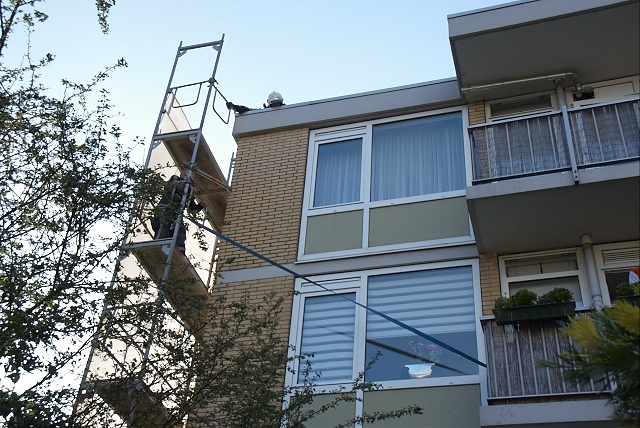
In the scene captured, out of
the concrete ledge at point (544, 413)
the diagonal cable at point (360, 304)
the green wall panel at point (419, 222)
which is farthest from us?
the green wall panel at point (419, 222)

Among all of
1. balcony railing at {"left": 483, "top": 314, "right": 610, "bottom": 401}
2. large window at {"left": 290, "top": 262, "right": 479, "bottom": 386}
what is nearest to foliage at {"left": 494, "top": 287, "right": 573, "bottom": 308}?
balcony railing at {"left": 483, "top": 314, "right": 610, "bottom": 401}

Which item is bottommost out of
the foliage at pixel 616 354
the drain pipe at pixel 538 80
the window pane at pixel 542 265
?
the foliage at pixel 616 354

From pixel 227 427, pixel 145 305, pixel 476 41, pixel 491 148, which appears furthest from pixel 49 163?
pixel 476 41

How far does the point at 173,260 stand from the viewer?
1153cm

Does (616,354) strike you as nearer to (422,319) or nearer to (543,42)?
(422,319)

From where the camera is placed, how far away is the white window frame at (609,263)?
10.1 metres

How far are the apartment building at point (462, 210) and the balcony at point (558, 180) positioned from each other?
21 millimetres

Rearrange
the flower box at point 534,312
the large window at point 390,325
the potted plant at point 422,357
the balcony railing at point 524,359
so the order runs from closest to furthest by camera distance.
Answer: the balcony railing at point 524,359
the flower box at point 534,312
the potted plant at point 422,357
the large window at point 390,325

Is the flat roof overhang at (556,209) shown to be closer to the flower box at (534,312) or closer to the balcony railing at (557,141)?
the balcony railing at (557,141)

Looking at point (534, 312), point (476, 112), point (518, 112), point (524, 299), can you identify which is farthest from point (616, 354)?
point (518, 112)

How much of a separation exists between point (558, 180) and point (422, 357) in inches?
111

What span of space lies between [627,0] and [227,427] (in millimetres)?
7794

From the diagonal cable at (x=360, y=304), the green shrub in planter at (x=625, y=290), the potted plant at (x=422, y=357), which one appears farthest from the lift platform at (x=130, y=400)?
the green shrub in planter at (x=625, y=290)

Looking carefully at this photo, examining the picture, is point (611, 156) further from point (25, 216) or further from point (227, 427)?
point (25, 216)
